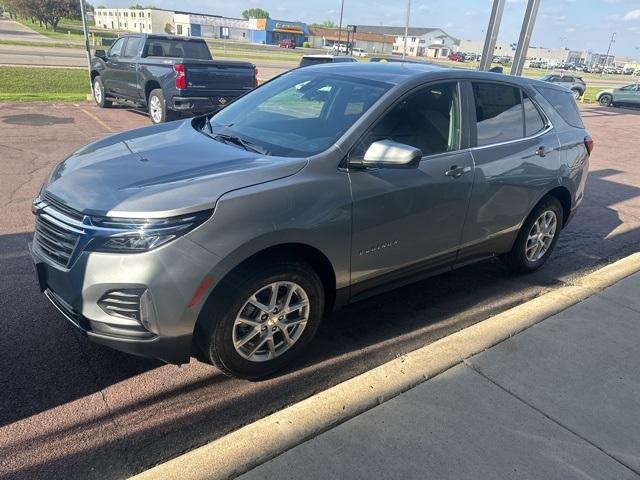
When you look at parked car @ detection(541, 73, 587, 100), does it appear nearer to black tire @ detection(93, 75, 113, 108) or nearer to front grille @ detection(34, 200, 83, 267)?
black tire @ detection(93, 75, 113, 108)

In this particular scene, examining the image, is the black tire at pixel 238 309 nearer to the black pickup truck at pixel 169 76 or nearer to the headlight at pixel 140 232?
the headlight at pixel 140 232

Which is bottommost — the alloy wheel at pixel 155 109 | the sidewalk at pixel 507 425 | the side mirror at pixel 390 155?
the alloy wheel at pixel 155 109

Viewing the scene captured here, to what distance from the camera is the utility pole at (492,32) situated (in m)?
11.4

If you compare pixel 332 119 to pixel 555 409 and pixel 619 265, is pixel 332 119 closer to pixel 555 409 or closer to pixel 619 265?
pixel 555 409

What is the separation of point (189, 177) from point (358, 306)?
6.10ft

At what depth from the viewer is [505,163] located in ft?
13.3

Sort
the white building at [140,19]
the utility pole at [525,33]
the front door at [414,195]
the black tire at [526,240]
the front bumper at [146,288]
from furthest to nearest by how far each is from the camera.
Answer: the white building at [140,19] → the utility pole at [525,33] → the black tire at [526,240] → the front door at [414,195] → the front bumper at [146,288]

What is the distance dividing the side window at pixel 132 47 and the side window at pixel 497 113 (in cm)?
952

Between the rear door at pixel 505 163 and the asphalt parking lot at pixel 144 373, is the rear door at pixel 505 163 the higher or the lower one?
the higher one

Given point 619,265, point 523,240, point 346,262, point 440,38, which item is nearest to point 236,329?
point 346,262

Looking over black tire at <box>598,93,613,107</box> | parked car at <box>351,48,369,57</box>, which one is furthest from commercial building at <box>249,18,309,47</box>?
black tire at <box>598,93,613,107</box>

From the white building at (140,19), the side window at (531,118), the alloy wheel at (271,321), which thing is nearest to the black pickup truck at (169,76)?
the side window at (531,118)

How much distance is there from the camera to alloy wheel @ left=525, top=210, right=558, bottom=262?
4.69 meters

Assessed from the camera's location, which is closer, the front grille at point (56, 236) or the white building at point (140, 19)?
the front grille at point (56, 236)
